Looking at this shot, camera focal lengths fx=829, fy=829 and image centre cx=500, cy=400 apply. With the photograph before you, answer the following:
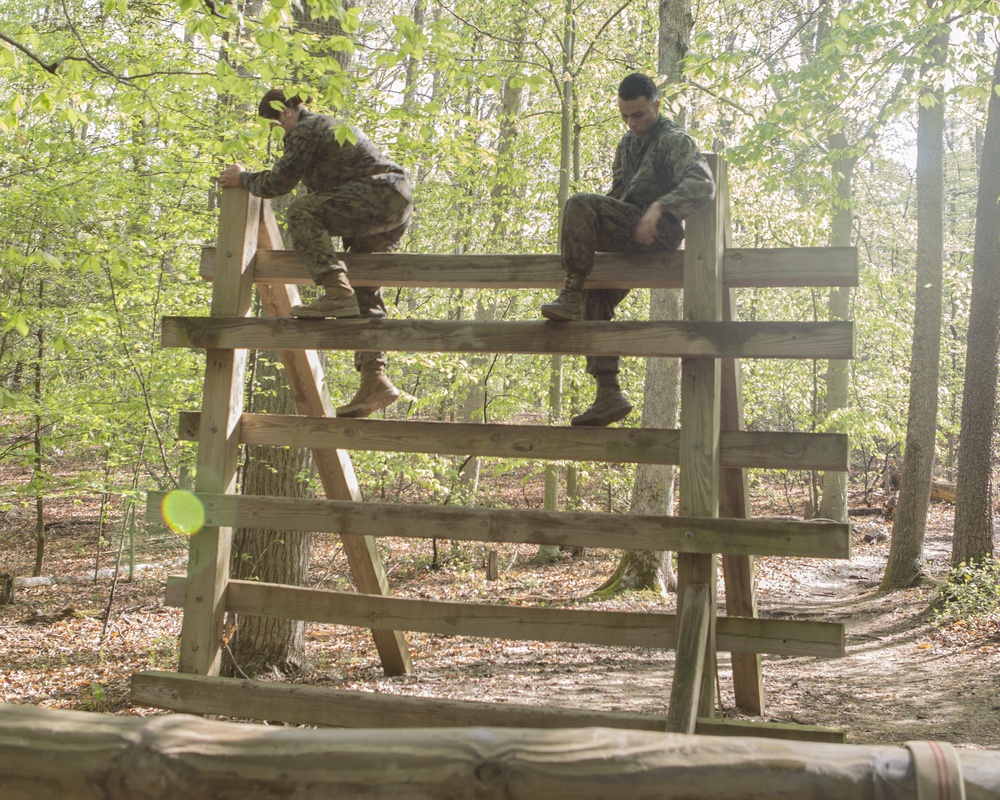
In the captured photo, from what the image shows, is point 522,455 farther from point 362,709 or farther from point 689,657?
point 362,709

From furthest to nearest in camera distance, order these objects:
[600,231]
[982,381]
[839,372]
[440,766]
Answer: [839,372] → [982,381] → [600,231] → [440,766]

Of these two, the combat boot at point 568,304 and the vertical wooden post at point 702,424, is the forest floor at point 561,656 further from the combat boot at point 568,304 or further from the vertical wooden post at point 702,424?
the combat boot at point 568,304

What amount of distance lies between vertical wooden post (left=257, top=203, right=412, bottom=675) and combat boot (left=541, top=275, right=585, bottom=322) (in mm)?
1879

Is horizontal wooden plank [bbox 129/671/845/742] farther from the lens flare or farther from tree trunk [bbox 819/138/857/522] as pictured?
tree trunk [bbox 819/138/857/522]

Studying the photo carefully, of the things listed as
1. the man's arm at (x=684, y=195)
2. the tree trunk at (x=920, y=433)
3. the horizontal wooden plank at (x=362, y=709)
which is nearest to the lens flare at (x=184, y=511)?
the horizontal wooden plank at (x=362, y=709)

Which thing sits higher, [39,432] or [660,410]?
[660,410]

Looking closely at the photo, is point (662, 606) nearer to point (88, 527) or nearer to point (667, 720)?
point (667, 720)

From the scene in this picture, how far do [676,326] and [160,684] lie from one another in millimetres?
3157

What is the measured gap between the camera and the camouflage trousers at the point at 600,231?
13.8ft

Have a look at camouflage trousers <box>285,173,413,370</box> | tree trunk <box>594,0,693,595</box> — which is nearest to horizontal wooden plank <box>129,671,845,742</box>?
camouflage trousers <box>285,173,413,370</box>

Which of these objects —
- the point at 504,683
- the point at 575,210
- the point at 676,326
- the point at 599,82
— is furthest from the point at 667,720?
the point at 599,82

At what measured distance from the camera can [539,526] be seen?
13.4ft

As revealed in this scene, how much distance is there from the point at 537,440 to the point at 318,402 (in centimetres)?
165

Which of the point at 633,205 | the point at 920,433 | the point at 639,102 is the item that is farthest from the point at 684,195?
the point at 920,433
